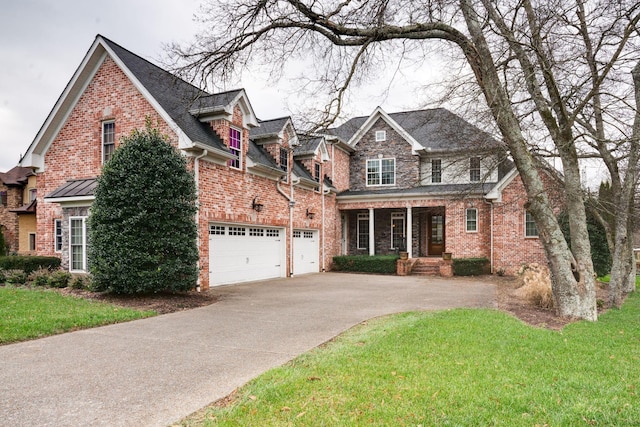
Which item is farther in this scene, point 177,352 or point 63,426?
point 177,352

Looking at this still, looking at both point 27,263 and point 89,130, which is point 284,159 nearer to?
point 89,130

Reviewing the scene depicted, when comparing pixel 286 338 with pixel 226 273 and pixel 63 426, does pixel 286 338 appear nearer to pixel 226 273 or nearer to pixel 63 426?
pixel 63 426

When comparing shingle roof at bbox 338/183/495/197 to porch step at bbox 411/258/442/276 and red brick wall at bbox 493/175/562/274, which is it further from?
porch step at bbox 411/258/442/276

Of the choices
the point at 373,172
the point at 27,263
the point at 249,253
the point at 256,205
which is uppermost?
the point at 373,172

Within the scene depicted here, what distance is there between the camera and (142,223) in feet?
33.0

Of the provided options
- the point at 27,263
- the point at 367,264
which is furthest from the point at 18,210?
the point at 367,264

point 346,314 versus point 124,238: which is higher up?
point 124,238

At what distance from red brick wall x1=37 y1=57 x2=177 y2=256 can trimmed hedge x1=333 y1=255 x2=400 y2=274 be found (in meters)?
11.5

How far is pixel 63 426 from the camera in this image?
138 inches

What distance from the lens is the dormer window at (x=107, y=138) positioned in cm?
1363

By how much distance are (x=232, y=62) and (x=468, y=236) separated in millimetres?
15334

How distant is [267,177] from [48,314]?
30.1ft

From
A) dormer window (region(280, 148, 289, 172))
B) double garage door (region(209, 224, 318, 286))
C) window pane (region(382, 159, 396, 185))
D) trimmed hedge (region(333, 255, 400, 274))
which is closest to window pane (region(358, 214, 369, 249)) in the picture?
window pane (region(382, 159, 396, 185))

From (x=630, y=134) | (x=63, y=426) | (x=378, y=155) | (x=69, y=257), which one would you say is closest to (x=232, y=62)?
(x=63, y=426)
